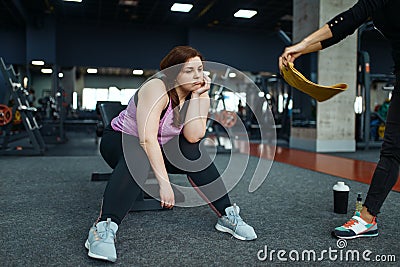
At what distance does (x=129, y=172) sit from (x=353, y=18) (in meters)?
0.92

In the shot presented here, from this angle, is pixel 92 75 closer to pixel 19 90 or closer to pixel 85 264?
pixel 19 90

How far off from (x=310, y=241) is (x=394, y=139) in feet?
1.57

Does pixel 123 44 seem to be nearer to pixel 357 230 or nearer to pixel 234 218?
pixel 234 218

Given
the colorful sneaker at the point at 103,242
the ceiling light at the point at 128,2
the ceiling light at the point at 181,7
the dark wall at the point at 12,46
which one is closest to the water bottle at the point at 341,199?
the colorful sneaker at the point at 103,242

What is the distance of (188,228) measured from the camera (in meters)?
1.58

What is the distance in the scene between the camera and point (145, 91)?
4.19 ft

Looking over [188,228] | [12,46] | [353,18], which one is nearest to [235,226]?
[188,228]

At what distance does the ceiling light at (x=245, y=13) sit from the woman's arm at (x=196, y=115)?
7.41m

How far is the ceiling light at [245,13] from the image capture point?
841 cm

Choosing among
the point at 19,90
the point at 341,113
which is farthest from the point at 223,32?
the point at 19,90

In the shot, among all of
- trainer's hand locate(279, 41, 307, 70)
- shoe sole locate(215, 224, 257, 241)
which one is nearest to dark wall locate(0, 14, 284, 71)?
shoe sole locate(215, 224, 257, 241)

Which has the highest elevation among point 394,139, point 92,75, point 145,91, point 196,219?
point 92,75

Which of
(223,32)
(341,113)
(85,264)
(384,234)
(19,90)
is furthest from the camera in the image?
(223,32)

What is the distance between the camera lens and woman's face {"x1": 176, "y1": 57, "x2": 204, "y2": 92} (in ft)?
4.39
